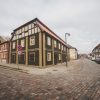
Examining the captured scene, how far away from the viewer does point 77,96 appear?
22.3ft

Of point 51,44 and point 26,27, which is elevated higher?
point 26,27

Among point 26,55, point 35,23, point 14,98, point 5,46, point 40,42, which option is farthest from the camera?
point 5,46

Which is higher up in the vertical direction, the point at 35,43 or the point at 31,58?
the point at 35,43

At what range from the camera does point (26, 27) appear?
25.5m

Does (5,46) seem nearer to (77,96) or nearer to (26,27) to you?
(26,27)

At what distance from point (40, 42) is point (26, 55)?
4.73 metres

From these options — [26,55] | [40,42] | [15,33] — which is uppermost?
[15,33]

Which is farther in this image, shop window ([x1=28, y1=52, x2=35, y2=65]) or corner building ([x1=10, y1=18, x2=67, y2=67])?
shop window ([x1=28, y1=52, x2=35, y2=65])

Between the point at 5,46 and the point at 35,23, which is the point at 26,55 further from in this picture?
the point at 5,46

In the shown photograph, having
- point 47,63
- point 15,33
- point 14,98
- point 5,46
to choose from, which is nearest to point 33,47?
point 47,63

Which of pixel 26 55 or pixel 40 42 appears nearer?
pixel 40 42

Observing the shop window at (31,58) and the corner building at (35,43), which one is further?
the shop window at (31,58)

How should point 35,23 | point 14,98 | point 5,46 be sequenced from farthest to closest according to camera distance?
point 5,46, point 35,23, point 14,98

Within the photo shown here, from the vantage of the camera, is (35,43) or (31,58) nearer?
(35,43)
